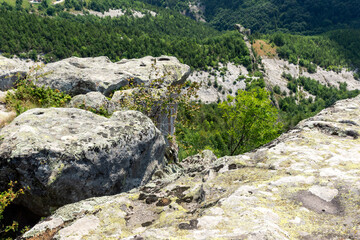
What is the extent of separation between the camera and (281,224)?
144 inches

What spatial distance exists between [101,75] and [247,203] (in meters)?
15.1

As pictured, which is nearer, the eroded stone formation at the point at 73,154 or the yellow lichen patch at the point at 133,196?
the yellow lichen patch at the point at 133,196

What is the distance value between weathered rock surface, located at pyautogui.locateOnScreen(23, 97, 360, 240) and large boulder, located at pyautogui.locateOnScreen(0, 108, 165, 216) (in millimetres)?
1368

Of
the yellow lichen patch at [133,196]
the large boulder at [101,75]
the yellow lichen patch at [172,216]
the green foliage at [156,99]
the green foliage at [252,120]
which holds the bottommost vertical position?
the green foliage at [252,120]

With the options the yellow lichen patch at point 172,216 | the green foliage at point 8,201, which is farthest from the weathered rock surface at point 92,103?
the yellow lichen patch at point 172,216

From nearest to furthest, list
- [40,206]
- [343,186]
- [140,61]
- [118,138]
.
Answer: [343,186], [40,206], [118,138], [140,61]

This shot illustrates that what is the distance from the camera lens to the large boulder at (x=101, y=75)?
45.5 ft

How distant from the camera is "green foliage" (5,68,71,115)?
10.0 m

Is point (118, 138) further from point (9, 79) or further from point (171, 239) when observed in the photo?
point (9, 79)

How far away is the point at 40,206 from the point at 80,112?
150 inches

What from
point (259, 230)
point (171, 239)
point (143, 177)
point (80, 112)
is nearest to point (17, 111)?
point (80, 112)

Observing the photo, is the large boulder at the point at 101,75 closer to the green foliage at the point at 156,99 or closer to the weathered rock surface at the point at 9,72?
the green foliage at the point at 156,99

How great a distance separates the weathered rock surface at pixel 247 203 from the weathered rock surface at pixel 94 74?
829cm

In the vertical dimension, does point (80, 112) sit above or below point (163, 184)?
above
